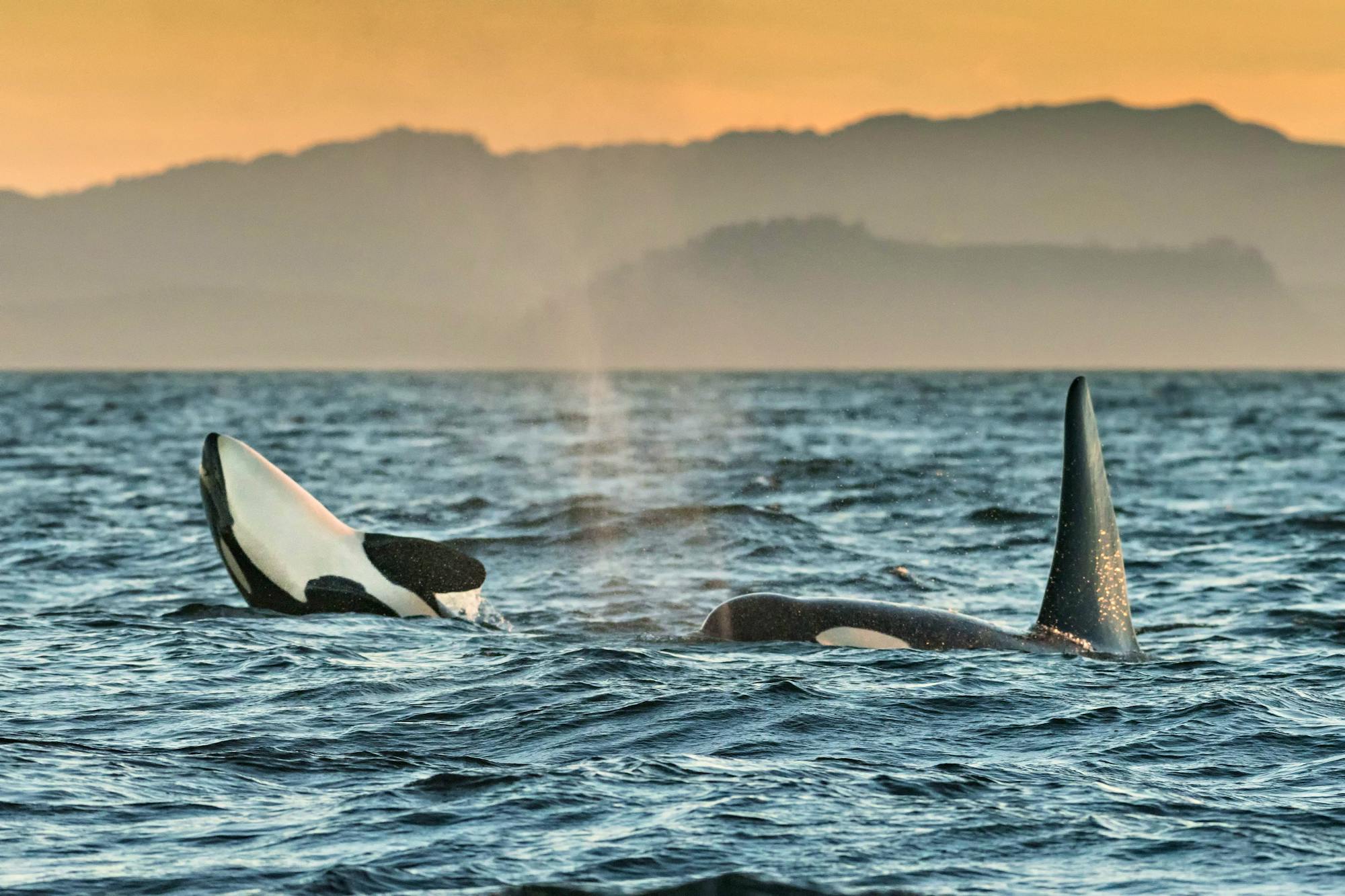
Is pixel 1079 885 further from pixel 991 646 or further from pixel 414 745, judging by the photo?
pixel 991 646

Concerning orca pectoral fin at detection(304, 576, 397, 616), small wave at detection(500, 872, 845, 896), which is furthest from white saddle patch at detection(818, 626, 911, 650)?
small wave at detection(500, 872, 845, 896)

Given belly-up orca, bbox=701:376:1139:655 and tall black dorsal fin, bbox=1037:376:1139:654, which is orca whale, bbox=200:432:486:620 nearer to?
belly-up orca, bbox=701:376:1139:655

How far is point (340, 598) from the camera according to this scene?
47.0 ft

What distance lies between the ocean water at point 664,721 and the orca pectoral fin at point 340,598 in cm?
26

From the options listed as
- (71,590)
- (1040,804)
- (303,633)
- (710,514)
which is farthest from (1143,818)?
(710,514)

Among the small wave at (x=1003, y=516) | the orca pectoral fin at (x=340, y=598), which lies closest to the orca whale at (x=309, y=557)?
the orca pectoral fin at (x=340, y=598)

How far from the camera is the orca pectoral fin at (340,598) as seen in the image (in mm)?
14273

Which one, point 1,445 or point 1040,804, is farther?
point 1,445

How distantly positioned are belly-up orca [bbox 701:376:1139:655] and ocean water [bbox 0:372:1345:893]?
0.30m

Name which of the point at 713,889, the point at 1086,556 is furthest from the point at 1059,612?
the point at 713,889

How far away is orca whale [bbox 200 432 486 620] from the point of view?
14.2 metres

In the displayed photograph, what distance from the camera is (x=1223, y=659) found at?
1292cm

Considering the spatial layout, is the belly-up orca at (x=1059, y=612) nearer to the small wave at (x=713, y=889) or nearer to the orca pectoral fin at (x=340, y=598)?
the orca pectoral fin at (x=340, y=598)

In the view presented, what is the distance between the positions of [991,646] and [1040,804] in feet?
13.6
